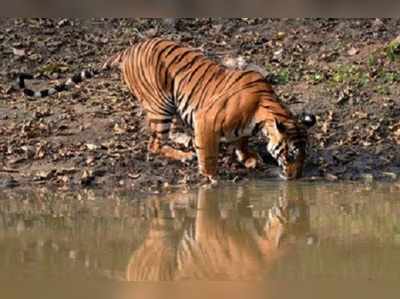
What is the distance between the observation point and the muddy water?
3545mm

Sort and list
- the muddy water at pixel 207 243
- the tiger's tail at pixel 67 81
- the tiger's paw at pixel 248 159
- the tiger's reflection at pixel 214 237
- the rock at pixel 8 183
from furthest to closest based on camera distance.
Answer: the tiger's tail at pixel 67 81 < the tiger's paw at pixel 248 159 < the rock at pixel 8 183 < the tiger's reflection at pixel 214 237 < the muddy water at pixel 207 243

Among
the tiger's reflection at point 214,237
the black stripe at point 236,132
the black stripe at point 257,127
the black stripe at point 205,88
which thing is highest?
the black stripe at point 205,88

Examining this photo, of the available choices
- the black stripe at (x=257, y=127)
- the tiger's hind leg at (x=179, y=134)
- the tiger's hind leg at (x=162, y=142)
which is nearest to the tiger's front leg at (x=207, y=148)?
the black stripe at (x=257, y=127)

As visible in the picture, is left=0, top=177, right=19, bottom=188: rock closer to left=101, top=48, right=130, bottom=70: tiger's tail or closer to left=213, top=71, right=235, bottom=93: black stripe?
left=213, top=71, right=235, bottom=93: black stripe

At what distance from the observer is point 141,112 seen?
8367mm

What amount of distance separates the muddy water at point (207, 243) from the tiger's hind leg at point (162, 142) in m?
0.83

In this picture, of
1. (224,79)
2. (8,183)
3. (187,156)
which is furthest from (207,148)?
(8,183)

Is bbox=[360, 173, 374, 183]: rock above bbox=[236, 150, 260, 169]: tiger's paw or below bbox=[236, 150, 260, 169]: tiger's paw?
below

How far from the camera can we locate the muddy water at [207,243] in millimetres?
3545

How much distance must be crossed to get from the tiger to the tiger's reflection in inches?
16.9

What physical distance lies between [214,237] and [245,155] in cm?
219

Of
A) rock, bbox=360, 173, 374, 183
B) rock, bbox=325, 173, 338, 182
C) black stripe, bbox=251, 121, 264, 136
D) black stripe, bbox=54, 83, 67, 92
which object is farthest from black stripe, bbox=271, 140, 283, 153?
black stripe, bbox=54, 83, 67, 92

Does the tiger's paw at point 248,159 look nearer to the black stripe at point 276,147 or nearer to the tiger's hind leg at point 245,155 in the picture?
the tiger's hind leg at point 245,155

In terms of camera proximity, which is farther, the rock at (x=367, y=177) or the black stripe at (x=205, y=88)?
the black stripe at (x=205, y=88)
